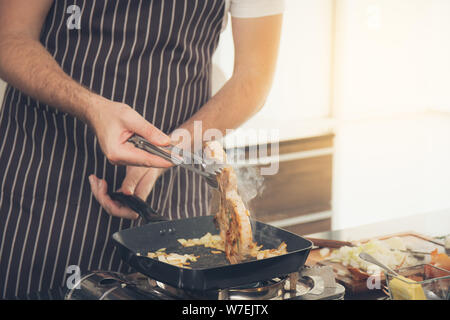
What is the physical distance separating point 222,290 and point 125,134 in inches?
17.3

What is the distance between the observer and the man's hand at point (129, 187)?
1.71 meters

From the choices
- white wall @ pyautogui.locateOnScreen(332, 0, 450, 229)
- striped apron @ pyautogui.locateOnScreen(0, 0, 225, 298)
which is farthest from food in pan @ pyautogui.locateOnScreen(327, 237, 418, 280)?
white wall @ pyautogui.locateOnScreen(332, 0, 450, 229)

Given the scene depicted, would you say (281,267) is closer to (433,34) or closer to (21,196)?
(21,196)

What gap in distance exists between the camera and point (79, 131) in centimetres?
178

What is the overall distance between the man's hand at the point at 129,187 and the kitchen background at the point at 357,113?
8.48 feet

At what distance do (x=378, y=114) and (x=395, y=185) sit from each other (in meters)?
1.17

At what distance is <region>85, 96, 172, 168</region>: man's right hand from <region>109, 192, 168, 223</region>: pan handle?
23 cm

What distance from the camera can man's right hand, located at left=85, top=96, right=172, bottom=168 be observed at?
133 centimetres

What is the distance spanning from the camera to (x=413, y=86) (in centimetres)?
630

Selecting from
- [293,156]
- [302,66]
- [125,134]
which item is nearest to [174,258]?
[125,134]

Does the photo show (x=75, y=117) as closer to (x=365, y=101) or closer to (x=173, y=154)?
(x=173, y=154)

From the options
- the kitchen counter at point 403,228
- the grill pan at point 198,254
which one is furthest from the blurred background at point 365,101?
the grill pan at point 198,254
